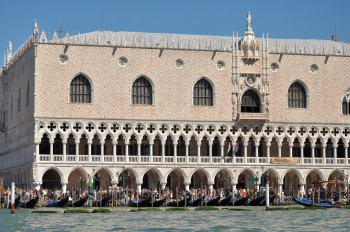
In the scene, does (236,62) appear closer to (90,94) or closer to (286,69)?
(286,69)

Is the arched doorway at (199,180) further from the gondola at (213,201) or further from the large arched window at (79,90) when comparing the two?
the large arched window at (79,90)

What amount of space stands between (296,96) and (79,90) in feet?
45.2

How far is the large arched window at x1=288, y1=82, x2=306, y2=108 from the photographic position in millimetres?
64000

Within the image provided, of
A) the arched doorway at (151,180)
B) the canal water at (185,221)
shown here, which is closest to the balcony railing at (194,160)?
the arched doorway at (151,180)

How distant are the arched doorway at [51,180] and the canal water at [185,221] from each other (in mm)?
8635

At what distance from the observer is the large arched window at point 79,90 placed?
6022 centimetres

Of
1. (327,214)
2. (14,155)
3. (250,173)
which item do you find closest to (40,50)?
(14,155)

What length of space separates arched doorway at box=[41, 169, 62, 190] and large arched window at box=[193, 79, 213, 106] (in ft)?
31.0

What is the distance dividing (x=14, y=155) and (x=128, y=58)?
11.0 metres

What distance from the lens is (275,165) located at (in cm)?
6338

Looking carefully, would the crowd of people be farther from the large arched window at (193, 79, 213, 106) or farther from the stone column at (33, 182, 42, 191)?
the large arched window at (193, 79, 213, 106)

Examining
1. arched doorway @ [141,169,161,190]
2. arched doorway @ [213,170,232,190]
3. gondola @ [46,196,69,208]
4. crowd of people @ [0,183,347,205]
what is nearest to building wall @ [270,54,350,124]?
arched doorway @ [213,170,232,190]

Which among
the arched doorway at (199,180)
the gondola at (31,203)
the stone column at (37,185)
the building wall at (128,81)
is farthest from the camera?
the arched doorway at (199,180)

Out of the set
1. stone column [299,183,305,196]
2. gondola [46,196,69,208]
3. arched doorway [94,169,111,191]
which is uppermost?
arched doorway [94,169,111,191]
